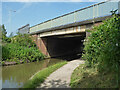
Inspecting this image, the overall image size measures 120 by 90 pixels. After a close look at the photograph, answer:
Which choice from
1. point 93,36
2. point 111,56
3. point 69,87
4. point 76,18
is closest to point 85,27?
point 76,18

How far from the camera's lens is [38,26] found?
15.5 meters

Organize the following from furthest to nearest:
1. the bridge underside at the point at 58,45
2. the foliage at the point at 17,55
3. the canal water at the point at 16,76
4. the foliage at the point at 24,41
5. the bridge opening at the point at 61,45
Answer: the bridge opening at the point at 61,45 → the bridge underside at the point at 58,45 → the foliage at the point at 24,41 → the foliage at the point at 17,55 → the canal water at the point at 16,76

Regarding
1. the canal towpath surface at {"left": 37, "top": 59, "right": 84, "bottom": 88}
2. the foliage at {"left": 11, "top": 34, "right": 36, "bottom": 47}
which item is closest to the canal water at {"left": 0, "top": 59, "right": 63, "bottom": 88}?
the canal towpath surface at {"left": 37, "top": 59, "right": 84, "bottom": 88}

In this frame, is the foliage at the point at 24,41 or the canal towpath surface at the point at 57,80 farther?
the foliage at the point at 24,41

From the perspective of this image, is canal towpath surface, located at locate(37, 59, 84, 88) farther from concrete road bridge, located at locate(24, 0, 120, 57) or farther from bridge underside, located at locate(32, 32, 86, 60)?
bridge underside, located at locate(32, 32, 86, 60)

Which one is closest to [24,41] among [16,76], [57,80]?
[16,76]

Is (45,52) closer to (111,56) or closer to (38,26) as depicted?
(38,26)

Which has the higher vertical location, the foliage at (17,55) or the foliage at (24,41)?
the foliage at (24,41)

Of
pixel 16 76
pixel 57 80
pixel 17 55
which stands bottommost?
pixel 16 76

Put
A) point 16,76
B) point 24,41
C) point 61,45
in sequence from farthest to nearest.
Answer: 1. point 61,45
2. point 24,41
3. point 16,76

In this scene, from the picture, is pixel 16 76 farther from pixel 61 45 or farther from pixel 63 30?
pixel 61 45

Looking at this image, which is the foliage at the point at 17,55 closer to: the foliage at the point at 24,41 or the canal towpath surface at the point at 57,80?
the foliage at the point at 24,41

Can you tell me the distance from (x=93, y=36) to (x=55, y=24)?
7721mm

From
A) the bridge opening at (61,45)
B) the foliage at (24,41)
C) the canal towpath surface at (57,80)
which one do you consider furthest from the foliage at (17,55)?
the canal towpath surface at (57,80)
